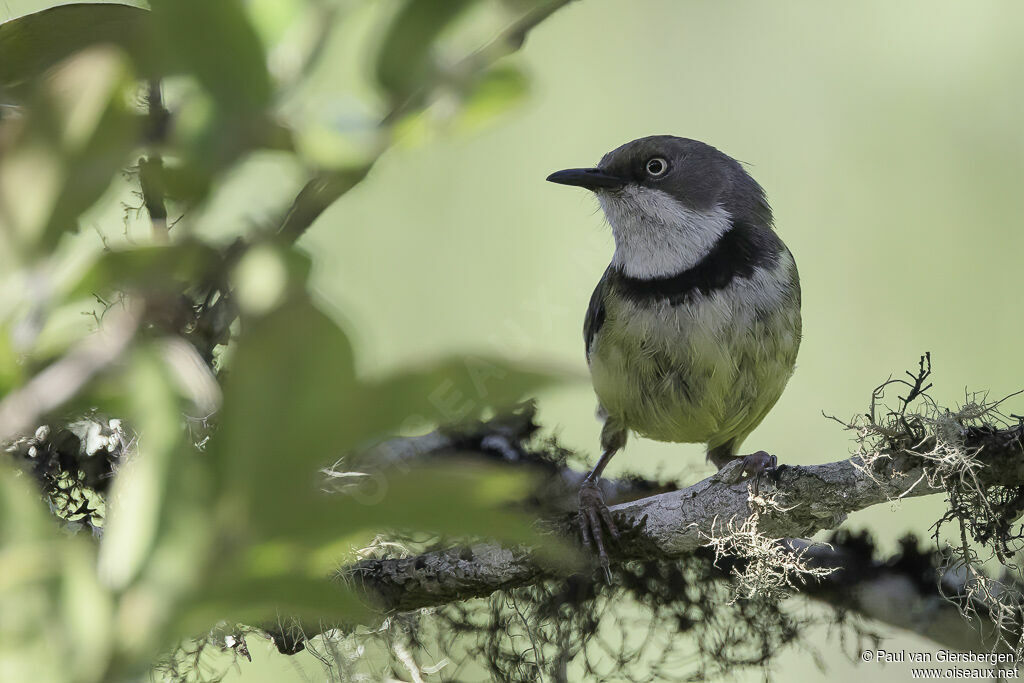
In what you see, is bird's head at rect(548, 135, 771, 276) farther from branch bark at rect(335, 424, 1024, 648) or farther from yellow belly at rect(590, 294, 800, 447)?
branch bark at rect(335, 424, 1024, 648)

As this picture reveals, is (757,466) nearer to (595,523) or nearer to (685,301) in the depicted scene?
(595,523)

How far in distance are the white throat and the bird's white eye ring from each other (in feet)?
0.31

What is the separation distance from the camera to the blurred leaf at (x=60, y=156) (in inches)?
14.8

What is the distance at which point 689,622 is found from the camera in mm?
2486

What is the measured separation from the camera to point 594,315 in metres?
3.16

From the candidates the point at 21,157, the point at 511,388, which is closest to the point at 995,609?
the point at 511,388

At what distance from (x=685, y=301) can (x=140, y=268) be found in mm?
2465

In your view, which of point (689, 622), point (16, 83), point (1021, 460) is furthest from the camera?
point (689, 622)

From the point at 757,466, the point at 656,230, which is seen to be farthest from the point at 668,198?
the point at 757,466

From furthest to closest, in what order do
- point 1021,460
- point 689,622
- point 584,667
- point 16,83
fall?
point 689,622 → point 584,667 → point 1021,460 → point 16,83

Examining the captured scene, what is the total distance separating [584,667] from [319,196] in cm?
206

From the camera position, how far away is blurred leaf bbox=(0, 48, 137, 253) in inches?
14.8

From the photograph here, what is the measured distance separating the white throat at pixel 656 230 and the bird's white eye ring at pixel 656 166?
9cm

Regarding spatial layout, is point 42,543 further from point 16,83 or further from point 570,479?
Answer: point 570,479
